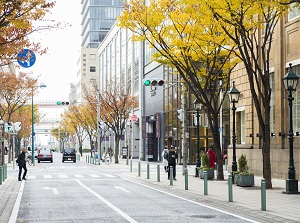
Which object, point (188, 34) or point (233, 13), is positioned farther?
point (188, 34)

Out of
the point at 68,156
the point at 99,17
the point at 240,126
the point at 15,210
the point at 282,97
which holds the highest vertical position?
the point at 99,17

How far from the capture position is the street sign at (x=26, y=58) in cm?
2194

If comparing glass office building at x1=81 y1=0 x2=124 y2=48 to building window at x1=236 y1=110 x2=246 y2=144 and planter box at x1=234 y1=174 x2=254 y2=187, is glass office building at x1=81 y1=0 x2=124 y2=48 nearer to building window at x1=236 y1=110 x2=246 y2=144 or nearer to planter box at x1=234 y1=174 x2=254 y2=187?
building window at x1=236 y1=110 x2=246 y2=144

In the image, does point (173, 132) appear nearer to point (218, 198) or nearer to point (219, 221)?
point (218, 198)

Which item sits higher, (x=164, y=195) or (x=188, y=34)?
(x=188, y=34)

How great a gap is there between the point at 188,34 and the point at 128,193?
9.33 m

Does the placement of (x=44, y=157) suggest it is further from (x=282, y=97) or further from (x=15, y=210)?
(x=15, y=210)

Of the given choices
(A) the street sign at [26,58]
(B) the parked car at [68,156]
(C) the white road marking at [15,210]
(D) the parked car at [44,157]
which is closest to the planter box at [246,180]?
(C) the white road marking at [15,210]

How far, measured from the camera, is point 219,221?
13.9 m

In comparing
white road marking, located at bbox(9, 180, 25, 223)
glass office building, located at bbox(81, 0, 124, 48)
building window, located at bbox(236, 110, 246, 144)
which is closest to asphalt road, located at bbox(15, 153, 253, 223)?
white road marking, located at bbox(9, 180, 25, 223)

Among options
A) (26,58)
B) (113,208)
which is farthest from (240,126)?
(113,208)

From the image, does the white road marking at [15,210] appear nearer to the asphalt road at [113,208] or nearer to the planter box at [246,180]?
the asphalt road at [113,208]

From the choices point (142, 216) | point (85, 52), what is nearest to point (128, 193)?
point (142, 216)

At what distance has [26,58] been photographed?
2197cm
